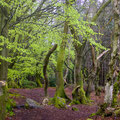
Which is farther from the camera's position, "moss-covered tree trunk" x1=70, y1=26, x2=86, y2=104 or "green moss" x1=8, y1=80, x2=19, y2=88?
"green moss" x1=8, y1=80, x2=19, y2=88

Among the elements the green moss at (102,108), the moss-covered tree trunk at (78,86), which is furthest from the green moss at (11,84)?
the green moss at (102,108)

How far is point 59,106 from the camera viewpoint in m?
10.5

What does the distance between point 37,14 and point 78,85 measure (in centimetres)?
709

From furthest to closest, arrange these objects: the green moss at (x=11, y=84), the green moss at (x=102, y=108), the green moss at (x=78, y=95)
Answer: the green moss at (x=11, y=84) → the green moss at (x=78, y=95) → the green moss at (x=102, y=108)

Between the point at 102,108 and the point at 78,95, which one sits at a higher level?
the point at 102,108

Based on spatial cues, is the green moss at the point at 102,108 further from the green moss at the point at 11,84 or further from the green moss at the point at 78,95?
the green moss at the point at 11,84

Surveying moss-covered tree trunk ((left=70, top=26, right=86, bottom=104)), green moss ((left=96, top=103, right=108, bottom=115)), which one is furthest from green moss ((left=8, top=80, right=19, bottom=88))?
green moss ((left=96, top=103, right=108, bottom=115))

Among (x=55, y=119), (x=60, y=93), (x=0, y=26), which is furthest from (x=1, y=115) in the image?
(x=60, y=93)

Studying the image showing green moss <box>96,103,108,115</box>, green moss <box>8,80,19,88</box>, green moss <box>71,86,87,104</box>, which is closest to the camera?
green moss <box>96,103,108,115</box>

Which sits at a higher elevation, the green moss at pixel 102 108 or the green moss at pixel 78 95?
the green moss at pixel 102 108

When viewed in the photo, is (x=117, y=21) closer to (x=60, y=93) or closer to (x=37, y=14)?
(x=37, y=14)

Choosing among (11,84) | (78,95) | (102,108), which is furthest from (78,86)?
(11,84)

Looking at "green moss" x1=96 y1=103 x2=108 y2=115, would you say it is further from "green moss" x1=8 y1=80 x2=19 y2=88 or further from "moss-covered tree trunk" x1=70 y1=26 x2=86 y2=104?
"green moss" x1=8 y1=80 x2=19 y2=88

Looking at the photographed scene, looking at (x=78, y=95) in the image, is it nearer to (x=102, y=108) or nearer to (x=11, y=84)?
(x=102, y=108)
